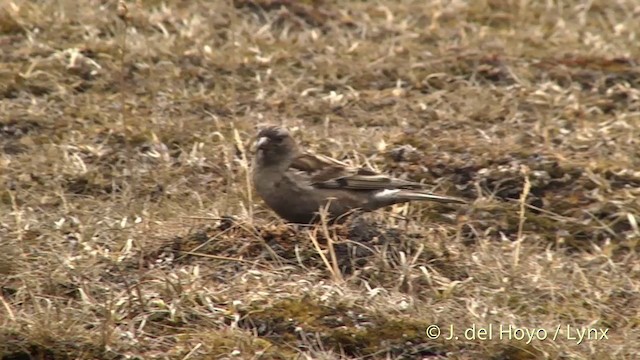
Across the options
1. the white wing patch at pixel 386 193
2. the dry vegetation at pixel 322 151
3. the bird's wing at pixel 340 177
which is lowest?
the dry vegetation at pixel 322 151

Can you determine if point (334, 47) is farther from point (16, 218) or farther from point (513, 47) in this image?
point (16, 218)

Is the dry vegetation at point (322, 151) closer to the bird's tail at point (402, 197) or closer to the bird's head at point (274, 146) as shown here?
the bird's tail at point (402, 197)

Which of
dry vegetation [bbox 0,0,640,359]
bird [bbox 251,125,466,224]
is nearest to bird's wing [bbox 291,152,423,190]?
bird [bbox 251,125,466,224]

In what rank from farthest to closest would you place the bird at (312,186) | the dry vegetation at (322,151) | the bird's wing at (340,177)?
the bird's wing at (340,177)
the bird at (312,186)
the dry vegetation at (322,151)

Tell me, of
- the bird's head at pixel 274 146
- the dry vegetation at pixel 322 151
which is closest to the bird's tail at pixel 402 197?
the dry vegetation at pixel 322 151

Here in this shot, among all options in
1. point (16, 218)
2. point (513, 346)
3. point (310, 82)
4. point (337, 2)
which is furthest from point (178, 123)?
point (513, 346)

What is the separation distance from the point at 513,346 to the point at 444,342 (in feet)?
0.96

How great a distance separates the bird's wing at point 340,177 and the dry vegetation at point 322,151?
21 centimetres

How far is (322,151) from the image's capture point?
27.5ft

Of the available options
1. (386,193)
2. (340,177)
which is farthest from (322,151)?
(386,193)

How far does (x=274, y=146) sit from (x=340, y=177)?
1.24ft

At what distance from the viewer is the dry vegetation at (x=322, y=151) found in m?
6.05

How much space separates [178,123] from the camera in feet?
28.1

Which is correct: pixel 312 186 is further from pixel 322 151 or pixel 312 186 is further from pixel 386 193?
pixel 322 151
